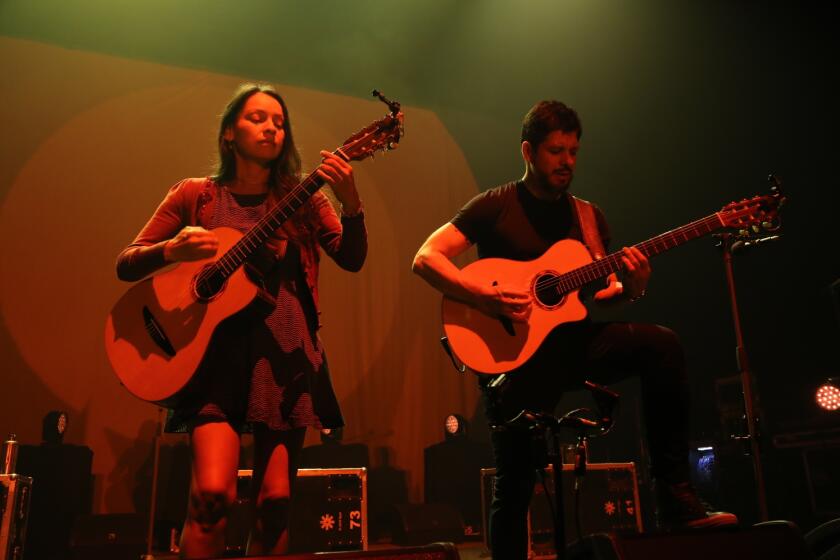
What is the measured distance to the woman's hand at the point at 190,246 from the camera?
2.37 meters

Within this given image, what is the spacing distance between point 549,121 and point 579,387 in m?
1.08

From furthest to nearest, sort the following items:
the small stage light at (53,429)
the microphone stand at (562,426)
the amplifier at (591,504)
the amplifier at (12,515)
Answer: the amplifier at (591,504) → the small stage light at (53,429) → the amplifier at (12,515) → the microphone stand at (562,426)

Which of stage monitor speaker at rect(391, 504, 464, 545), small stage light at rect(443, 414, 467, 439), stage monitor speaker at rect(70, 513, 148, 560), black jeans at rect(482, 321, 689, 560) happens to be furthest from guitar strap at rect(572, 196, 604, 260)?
stage monitor speaker at rect(70, 513, 148, 560)

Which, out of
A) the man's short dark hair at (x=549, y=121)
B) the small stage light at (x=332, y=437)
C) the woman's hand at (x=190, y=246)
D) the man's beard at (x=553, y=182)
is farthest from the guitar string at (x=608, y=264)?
the small stage light at (x=332, y=437)

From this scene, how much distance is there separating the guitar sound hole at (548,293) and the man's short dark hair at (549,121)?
581 mm

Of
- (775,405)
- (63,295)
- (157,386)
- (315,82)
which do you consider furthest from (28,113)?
(775,405)

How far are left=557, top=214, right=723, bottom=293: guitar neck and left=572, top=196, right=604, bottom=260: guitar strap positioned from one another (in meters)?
0.10

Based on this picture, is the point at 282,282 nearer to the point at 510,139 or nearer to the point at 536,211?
the point at 536,211

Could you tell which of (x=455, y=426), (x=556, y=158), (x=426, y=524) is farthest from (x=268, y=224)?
(x=455, y=426)

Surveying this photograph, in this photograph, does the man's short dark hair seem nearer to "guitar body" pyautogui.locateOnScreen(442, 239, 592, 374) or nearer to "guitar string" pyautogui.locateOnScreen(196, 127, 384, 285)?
"guitar body" pyautogui.locateOnScreen(442, 239, 592, 374)

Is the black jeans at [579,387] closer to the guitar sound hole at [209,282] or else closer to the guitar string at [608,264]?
the guitar string at [608,264]

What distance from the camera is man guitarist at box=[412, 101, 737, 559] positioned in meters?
2.54

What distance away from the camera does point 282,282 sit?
99.7 inches

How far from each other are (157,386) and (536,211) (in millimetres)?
1658
